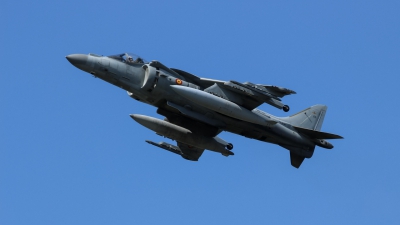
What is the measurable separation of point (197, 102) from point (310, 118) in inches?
270

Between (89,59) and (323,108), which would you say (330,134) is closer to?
(323,108)

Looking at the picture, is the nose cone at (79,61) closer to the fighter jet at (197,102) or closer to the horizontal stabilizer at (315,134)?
the fighter jet at (197,102)

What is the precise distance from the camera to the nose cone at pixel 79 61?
2786 cm

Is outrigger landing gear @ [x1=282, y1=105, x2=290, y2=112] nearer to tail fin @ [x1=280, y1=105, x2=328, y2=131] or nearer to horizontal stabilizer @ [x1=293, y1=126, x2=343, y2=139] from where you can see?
horizontal stabilizer @ [x1=293, y1=126, x2=343, y2=139]

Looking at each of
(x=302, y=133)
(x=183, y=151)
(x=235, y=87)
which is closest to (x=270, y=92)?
(x=235, y=87)

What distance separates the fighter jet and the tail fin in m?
0.78

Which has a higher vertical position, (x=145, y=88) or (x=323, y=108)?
(x=323, y=108)

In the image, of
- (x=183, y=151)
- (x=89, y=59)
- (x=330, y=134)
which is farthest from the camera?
(x=183, y=151)

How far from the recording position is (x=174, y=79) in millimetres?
28391

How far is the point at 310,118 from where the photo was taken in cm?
3228

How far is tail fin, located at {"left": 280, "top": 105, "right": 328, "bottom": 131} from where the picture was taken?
31.7 meters

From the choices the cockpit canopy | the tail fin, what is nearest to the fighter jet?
the cockpit canopy

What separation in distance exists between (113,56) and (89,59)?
963 mm

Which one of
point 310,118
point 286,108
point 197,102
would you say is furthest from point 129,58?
point 310,118
